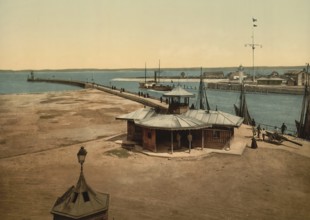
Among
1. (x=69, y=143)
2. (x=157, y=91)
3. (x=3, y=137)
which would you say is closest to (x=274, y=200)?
(x=69, y=143)

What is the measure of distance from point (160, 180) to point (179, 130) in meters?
7.69

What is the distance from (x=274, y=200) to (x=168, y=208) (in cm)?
522

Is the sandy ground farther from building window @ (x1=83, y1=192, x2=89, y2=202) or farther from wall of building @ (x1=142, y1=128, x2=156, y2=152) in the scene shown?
building window @ (x1=83, y1=192, x2=89, y2=202)

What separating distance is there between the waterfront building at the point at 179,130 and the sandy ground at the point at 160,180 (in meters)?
1.83

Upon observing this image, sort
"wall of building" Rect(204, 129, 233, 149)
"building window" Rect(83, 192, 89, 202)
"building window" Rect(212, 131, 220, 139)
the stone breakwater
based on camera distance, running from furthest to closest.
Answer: the stone breakwater → "building window" Rect(212, 131, 220, 139) → "wall of building" Rect(204, 129, 233, 149) → "building window" Rect(83, 192, 89, 202)

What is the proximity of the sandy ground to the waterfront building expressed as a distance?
1829 millimetres

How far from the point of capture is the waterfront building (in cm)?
2275

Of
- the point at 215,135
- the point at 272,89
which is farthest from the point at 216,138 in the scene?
the point at 272,89

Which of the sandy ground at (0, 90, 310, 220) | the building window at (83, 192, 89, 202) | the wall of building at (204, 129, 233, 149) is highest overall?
the building window at (83, 192, 89, 202)

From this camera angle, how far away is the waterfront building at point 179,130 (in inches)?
896

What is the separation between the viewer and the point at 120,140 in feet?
88.9

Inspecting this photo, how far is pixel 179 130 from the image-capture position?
2436 centimetres

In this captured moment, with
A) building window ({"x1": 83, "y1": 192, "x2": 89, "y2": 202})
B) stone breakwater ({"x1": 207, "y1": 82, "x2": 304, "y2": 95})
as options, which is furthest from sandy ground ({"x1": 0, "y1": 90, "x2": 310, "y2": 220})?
stone breakwater ({"x1": 207, "y1": 82, "x2": 304, "y2": 95})

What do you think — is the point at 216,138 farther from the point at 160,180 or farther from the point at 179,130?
the point at 160,180
